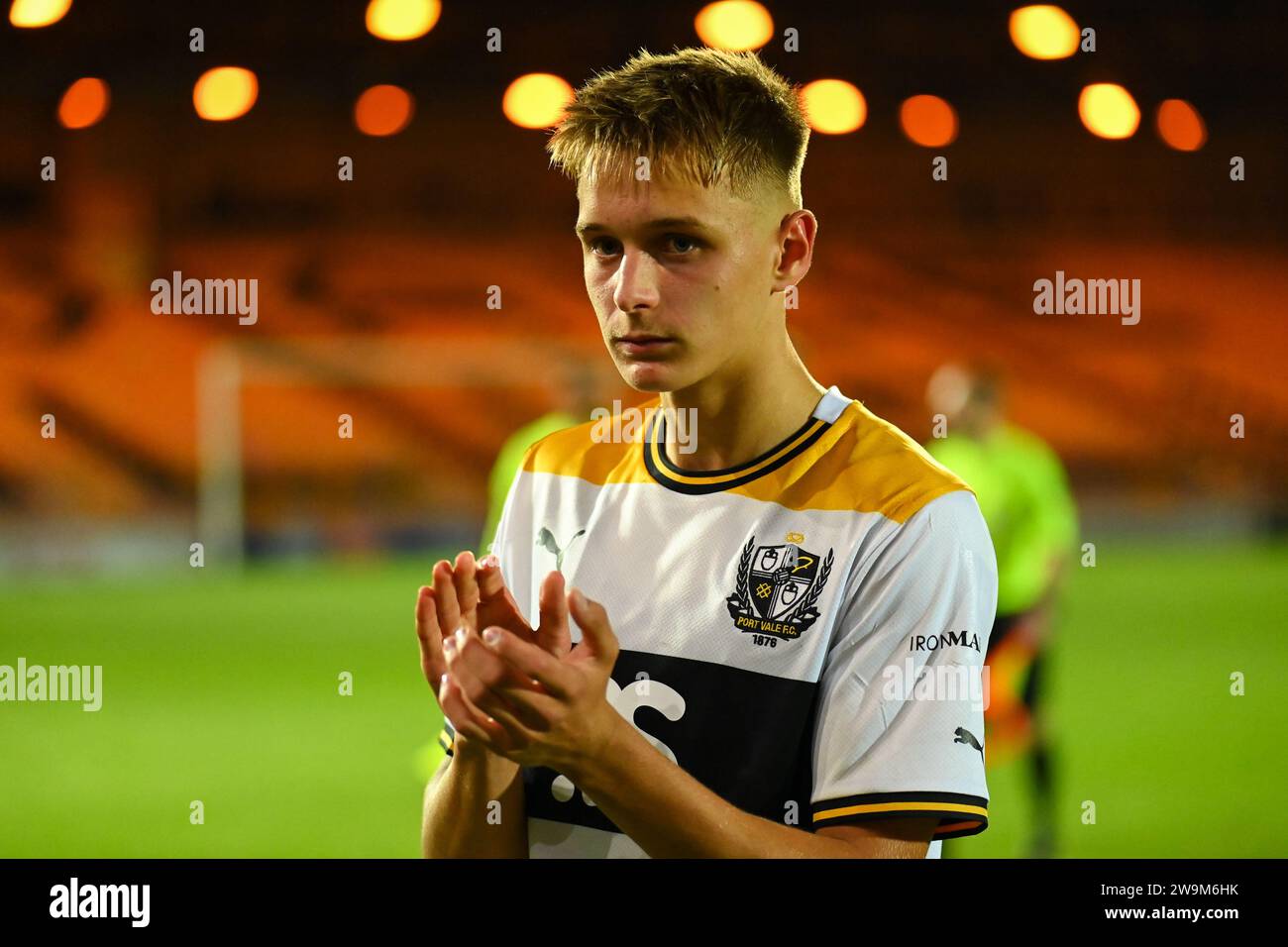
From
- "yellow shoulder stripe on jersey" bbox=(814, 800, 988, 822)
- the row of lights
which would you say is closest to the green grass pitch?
the row of lights

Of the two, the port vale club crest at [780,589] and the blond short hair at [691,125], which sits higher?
the blond short hair at [691,125]

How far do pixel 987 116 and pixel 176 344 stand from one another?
38.6 ft

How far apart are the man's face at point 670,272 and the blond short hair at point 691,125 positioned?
0.11 feet

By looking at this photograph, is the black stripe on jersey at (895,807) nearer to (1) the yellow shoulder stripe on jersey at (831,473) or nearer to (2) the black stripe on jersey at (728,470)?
(1) the yellow shoulder stripe on jersey at (831,473)

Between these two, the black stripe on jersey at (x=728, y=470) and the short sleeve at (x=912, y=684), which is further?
the black stripe on jersey at (x=728, y=470)

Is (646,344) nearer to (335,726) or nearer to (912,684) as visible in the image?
(912,684)

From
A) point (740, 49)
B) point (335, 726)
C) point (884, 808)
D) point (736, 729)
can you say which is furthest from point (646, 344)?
point (335, 726)

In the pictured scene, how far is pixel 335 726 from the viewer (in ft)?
27.8

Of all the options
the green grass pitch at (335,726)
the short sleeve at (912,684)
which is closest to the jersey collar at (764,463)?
the short sleeve at (912,684)

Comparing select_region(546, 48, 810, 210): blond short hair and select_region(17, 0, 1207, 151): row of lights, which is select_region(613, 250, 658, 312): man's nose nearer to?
select_region(546, 48, 810, 210): blond short hair

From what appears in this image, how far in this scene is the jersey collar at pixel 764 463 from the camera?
75.9 inches

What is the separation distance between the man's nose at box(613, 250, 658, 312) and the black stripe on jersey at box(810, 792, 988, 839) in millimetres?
723
